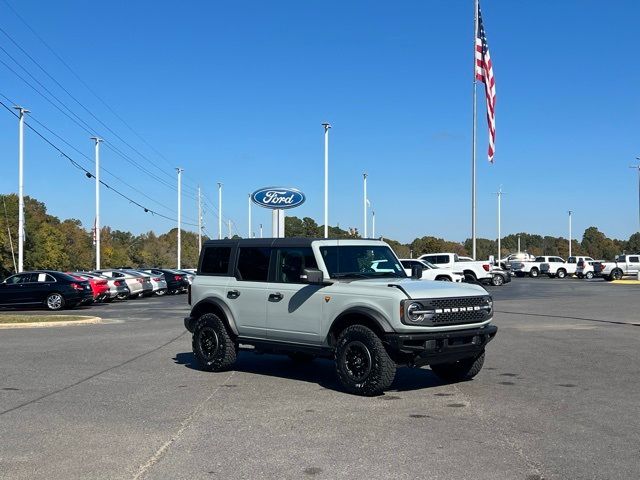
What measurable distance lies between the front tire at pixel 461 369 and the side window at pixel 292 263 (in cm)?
239

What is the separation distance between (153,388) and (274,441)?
133 inches

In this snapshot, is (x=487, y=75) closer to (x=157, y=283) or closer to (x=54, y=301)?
(x=157, y=283)

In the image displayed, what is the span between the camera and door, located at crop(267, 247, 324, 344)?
373 inches

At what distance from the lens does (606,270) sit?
52.7 metres

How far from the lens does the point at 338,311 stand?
9.12 m

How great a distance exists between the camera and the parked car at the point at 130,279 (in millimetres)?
32688

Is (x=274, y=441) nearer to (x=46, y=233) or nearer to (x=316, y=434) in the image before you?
(x=316, y=434)

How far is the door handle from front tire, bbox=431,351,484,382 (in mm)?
2496

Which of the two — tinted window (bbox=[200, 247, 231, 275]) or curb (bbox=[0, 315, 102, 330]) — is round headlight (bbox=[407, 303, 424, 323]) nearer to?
tinted window (bbox=[200, 247, 231, 275])

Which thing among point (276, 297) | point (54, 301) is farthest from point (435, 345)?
point (54, 301)

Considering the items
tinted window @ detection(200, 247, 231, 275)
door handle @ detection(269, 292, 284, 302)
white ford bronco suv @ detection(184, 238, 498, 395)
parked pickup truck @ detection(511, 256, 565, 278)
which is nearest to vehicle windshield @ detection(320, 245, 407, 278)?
white ford bronco suv @ detection(184, 238, 498, 395)

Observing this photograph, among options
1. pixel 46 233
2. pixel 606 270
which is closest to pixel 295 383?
pixel 606 270

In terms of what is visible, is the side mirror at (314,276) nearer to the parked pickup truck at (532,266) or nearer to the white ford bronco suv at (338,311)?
the white ford bronco suv at (338,311)

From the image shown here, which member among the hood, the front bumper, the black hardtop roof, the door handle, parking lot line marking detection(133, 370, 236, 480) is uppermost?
the black hardtop roof
